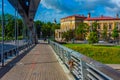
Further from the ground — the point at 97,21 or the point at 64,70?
the point at 97,21

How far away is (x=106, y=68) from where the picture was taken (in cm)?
634

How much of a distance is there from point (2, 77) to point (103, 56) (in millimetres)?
62592

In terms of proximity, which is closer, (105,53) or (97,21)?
(105,53)

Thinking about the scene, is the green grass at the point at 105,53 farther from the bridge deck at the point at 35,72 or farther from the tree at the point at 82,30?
the tree at the point at 82,30

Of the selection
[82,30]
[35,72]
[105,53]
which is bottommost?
[105,53]

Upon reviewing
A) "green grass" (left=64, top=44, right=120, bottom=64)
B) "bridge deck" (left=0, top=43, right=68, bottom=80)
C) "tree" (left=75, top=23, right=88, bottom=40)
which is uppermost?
"tree" (left=75, top=23, right=88, bottom=40)

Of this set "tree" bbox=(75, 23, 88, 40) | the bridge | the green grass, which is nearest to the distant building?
"tree" bbox=(75, 23, 88, 40)

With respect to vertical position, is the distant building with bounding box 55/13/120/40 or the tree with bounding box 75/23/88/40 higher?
the distant building with bounding box 55/13/120/40

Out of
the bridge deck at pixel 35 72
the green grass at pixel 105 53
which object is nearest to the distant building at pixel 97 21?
the green grass at pixel 105 53

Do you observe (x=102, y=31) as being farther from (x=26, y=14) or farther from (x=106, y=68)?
(x=106, y=68)

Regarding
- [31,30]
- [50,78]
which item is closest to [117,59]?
[31,30]

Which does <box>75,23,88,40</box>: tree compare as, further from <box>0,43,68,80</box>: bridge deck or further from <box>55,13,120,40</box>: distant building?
<box>0,43,68,80</box>: bridge deck

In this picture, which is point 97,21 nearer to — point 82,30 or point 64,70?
point 82,30

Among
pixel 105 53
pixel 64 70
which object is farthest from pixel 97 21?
pixel 64 70
